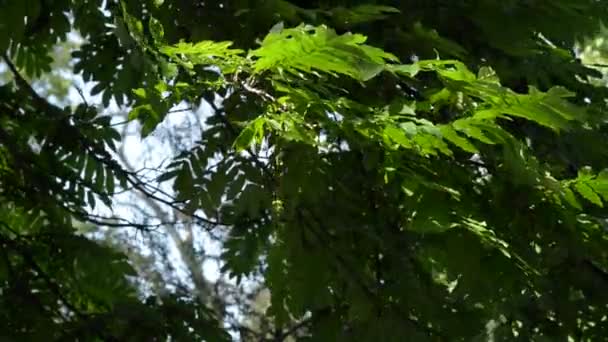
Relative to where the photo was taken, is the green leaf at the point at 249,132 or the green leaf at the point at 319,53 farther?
the green leaf at the point at 249,132

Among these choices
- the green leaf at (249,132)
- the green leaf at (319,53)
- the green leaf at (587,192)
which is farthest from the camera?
the green leaf at (587,192)

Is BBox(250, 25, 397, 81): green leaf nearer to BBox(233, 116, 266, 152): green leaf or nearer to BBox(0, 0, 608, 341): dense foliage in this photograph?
BBox(0, 0, 608, 341): dense foliage

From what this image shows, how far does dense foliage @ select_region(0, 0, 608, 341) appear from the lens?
2254 millimetres

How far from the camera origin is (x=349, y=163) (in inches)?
138

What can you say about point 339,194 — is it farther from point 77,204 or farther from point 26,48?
point 26,48

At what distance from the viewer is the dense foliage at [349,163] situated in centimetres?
225

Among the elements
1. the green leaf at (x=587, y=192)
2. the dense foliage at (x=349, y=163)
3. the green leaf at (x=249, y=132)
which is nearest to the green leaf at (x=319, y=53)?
the dense foliage at (x=349, y=163)

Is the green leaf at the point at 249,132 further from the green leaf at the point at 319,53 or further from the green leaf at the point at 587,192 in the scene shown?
the green leaf at the point at 587,192

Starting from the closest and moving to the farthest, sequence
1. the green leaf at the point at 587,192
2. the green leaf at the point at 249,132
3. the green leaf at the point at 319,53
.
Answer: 1. the green leaf at the point at 319,53
2. the green leaf at the point at 249,132
3. the green leaf at the point at 587,192

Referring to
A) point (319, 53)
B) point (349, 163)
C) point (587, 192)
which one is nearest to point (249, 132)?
point (319, 53)

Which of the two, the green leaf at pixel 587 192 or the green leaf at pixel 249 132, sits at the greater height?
the green leaf at pixel 249 132

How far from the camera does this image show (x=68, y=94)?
15258 mm

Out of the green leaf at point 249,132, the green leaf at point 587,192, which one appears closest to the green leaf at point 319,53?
the green leaf at point 249,132

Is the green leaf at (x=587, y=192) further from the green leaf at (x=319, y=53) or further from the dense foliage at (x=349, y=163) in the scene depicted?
the green leaf at (x=319, y=53)
